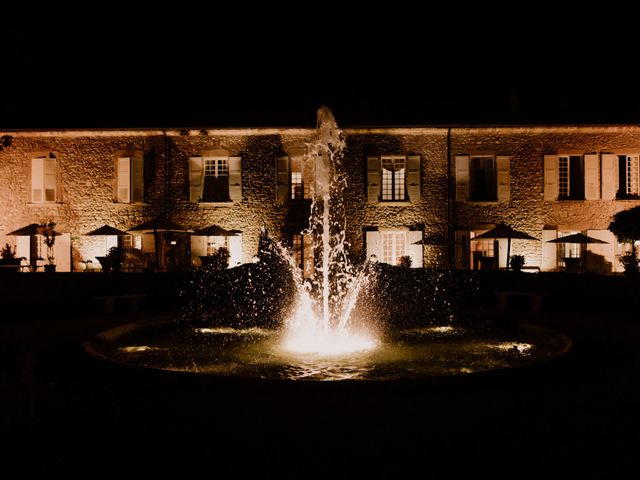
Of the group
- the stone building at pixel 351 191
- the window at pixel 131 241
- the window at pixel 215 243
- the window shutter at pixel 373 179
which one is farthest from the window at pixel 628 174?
the window at pixel 131 241

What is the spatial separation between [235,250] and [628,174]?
13.4 metres

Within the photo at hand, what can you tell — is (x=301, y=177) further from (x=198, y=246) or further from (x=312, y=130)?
(x=198, y=246)

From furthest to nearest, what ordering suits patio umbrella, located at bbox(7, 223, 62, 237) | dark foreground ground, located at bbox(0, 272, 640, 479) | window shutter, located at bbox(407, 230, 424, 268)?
window shutter, located at bbox(407, 230, 424, 268) → patio umbrella, located at bbox(7, 223, 62, 237) → dark foreground ground, located at bbox(0, 272, 640, 479)

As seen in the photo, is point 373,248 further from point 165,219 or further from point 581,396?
point 581,396

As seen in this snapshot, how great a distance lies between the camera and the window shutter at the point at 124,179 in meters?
20.7

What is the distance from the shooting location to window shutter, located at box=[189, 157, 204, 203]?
20.7 m

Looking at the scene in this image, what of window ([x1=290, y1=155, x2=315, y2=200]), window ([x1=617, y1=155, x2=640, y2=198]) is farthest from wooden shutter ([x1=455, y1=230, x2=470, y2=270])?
window ([x1=617, y1=155, x2=640, y2=198])

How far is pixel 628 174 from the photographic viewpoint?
20.6 m

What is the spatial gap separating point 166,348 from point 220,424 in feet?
12.9

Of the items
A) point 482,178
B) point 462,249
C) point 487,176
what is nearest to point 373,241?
point 462,249

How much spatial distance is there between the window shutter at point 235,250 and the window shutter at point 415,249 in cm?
560

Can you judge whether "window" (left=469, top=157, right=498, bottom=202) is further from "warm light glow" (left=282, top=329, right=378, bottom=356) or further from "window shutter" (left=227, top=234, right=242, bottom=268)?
"warm light glow" (left=282, top=329, right=378, bottom=356)

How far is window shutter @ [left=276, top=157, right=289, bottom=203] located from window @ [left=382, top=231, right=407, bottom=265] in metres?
3.58

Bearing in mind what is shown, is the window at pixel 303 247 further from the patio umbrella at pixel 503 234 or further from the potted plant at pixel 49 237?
the potted plant at pixel 49 237
